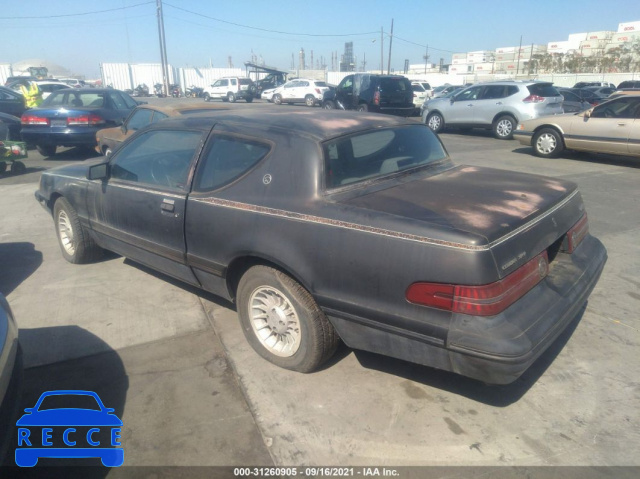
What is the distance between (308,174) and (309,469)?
5.21ft

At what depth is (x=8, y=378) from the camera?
2271mm

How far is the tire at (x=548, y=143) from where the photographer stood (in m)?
10.4

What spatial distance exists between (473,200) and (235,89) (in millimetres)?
35202

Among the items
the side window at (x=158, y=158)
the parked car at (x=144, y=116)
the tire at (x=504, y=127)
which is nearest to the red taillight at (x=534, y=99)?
the tire at (x=504, y=127)

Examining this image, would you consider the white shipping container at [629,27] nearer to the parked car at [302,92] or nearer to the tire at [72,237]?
the parked car at [302,92]

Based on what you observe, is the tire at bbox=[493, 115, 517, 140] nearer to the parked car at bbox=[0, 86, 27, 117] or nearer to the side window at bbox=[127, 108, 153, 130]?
the side window at bbox=[127, 108, 153, 130]

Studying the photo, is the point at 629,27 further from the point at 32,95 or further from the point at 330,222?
the point at 330,222

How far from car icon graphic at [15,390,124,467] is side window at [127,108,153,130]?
567 centimetres

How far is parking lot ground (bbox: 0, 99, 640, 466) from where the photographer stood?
240cm

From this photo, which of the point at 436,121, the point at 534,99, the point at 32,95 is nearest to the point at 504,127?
the point at 534,99

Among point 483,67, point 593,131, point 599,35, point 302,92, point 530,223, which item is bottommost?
point 593,131

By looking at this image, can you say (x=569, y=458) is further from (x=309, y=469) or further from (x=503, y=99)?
(x=503, y=99)

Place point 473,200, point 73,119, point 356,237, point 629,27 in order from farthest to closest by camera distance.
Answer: point 629,27 < point 73,119 < point 473,200 < point 356,237

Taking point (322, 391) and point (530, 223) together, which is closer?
point (530, 223)
